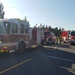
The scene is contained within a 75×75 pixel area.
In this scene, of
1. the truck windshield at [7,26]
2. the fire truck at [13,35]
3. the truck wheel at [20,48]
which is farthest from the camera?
the truck wheel at [20,48]

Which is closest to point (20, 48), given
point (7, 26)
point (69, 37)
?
point (7, 26)

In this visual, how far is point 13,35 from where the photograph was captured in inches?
629

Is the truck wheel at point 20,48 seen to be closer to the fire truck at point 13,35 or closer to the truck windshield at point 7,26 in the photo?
the fire truck at point 13,35

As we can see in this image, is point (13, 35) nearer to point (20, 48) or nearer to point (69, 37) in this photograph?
point (20, 48)

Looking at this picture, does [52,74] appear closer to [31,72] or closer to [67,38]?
[31,72]

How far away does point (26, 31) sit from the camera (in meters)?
18.8

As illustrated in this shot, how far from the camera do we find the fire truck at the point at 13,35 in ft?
48.9

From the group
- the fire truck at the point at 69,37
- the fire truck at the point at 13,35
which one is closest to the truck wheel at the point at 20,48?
the fire truck at the point at 13,35

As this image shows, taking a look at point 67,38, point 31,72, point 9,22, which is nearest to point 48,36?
point 67,38

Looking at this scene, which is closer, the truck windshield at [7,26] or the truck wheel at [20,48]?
the truck windshield at [7,26]

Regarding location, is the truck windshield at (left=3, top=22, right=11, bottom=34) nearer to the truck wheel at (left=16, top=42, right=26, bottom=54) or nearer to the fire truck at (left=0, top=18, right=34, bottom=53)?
the fire truck at (left=0, top=18, right=34, bottom=53)

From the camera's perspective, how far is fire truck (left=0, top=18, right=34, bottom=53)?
14899 mm

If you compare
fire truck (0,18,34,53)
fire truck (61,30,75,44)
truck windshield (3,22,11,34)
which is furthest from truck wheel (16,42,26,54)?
fire truck (61,30,75,44)

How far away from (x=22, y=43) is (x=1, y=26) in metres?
2.77
